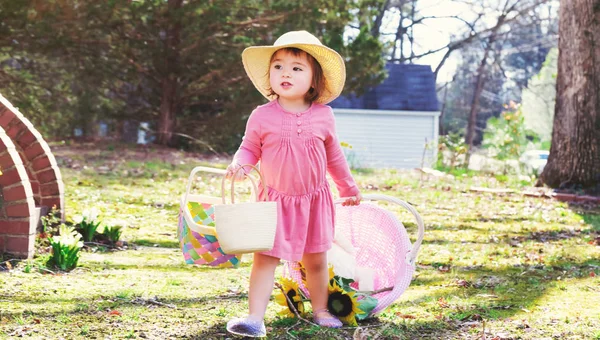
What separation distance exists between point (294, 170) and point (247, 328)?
71 centimetres

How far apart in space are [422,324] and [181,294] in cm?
132

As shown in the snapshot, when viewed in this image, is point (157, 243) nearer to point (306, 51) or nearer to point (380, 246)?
point (380, 246)

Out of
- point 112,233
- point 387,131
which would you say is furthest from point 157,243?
point 387,131

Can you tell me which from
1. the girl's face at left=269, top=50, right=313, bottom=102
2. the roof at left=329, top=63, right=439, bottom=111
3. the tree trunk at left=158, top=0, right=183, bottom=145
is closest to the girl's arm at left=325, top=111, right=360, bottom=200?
the girl's face at left=269, top=50, right=313, bottom=102

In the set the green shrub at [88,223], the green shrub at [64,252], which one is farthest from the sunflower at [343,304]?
the green shrub at [88,223]

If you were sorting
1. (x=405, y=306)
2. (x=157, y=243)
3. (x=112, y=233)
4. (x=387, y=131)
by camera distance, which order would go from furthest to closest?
1. (x=387, y=131)
2. (x=157, y=243)
3. (x=112, y=233)
4. (x=405, y=306)

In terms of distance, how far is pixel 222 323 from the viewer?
3.43 metres

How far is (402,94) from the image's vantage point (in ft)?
86.1

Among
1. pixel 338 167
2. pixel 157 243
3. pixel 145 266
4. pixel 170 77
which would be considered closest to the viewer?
pixel 338 167

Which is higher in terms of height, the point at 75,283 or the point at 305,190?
the point at 305,190

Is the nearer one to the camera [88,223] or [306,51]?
[306,51]

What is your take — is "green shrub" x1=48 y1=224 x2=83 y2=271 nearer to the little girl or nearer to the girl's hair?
the little girl

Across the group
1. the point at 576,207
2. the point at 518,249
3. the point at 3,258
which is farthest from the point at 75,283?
the point at 576,207

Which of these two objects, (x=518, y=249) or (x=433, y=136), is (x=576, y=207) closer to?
(x=518, y=249)
